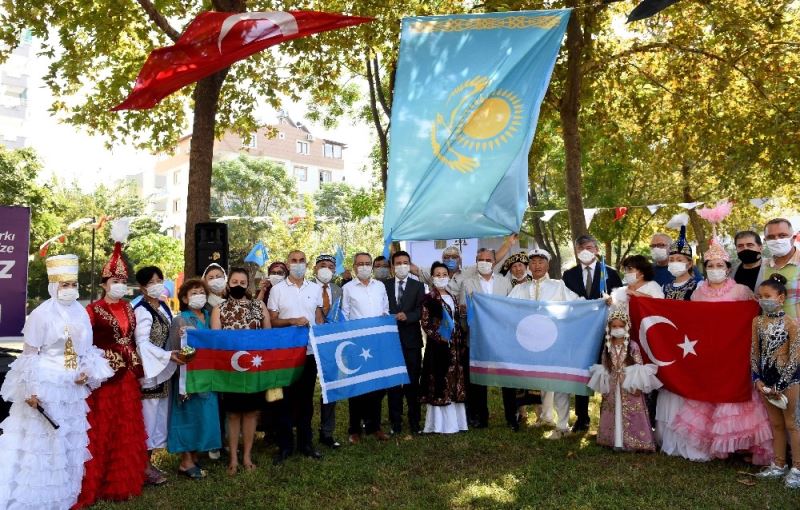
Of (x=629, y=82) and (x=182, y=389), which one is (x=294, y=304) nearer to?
(x=182, y=389)

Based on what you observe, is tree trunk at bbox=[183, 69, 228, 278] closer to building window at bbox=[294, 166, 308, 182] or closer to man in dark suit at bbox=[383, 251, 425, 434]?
man in dark suit at bbox=[383, 251, 425, 434]

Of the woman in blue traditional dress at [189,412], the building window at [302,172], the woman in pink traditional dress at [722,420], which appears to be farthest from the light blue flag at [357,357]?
the building window at [302,172]

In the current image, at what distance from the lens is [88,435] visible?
19.0 ft

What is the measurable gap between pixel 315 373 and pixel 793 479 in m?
4.58

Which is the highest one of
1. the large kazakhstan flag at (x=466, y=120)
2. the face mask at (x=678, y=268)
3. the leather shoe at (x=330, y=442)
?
the large kazakhstan flag at (x=466, y=120)

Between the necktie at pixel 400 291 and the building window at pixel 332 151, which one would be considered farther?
the building window at pixel 332 151

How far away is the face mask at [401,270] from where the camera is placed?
7.87 metres

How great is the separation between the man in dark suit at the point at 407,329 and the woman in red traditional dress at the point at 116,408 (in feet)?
9.47

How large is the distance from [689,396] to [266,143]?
77.0 meters

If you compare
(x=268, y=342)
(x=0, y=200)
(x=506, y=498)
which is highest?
(x=0, y=200)

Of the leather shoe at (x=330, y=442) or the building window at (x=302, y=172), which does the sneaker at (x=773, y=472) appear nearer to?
the leather shoe at (x=330, y=442)

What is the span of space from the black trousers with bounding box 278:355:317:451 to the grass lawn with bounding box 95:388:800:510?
0.23 meters

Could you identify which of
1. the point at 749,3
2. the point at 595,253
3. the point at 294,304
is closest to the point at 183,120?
the point at 294,304

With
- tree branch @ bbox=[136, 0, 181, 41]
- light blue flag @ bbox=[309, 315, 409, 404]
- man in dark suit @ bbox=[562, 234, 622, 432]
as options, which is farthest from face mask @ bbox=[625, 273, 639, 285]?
tree branch @ bbox=[136, 0, 181, 41]
